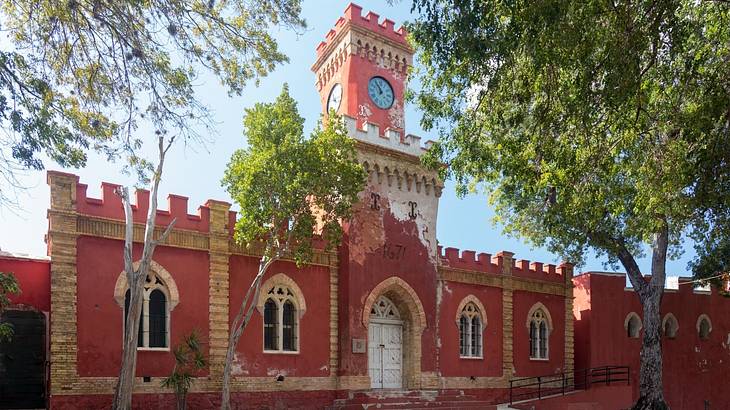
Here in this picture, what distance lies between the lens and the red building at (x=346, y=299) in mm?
15375

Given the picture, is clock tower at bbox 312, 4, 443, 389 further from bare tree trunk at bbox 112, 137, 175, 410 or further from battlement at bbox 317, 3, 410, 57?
bare tree trunk at bbox 112, 137, 175, 410

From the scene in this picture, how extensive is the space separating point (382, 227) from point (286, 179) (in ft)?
16.8

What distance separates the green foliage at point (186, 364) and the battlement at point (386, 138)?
317 inches

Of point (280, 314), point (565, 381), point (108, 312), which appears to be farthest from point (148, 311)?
point (565, 381)

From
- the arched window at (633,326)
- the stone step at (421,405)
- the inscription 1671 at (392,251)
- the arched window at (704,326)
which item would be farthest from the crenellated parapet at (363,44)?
the arched window at (704,326)

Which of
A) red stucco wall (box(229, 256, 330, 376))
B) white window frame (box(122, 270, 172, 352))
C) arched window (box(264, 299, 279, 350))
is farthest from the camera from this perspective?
arched window (box(264, 299, 279, 350))

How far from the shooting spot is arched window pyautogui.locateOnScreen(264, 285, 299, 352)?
741 inches

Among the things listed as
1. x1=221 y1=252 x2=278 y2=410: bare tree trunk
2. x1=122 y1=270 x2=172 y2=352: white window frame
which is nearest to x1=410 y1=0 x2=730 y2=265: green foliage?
x1=221 y1=252 x2=278 y2=410: bare tree trunk

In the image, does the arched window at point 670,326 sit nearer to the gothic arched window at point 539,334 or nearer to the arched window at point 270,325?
the gothic arched window at point 539,334

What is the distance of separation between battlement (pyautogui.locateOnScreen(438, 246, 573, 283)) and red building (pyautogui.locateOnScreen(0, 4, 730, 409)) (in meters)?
0.07

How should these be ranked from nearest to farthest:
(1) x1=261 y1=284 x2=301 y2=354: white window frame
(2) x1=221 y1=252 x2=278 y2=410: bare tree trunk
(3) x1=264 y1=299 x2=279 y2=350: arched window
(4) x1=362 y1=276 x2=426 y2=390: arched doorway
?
(2) x1=221 y1=252 x2=278 y2=410: bare tree trunk, (1) x1=261 y1=284 x2=301 y2=354: white window frame, (3) x1=264 y1=299 x2=279 y2=350: arched window, (4) x1=362 y1=276 x2=426 y2=390: arched doorway

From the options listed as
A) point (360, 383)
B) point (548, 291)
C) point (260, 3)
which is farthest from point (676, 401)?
point (260, 3)

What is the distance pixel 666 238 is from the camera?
22656 mm

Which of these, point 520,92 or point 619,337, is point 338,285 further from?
point 619,337
